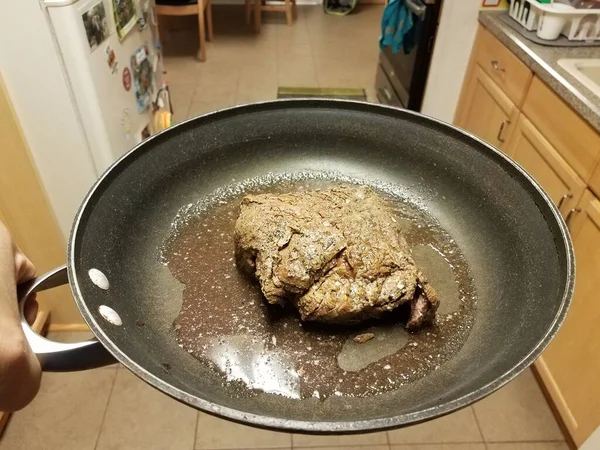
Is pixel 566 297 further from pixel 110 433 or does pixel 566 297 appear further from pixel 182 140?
pixel 110 433

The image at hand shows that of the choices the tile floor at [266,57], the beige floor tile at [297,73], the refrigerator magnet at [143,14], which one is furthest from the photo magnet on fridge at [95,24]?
the beige floor tile at [297,73]

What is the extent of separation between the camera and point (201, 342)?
63cm

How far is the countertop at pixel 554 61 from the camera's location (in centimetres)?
125

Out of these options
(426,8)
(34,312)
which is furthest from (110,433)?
(426,8)

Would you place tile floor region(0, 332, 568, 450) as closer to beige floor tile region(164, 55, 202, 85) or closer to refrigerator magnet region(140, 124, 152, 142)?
refrigerator magnet region(140, 124, 152, 142)

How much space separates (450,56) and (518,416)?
148 centimetres

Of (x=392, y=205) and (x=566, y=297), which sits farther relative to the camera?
(x=392, y=205)

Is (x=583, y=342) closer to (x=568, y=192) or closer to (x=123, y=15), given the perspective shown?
(x=568, y=192)

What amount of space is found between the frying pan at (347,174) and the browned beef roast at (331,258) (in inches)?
4.4

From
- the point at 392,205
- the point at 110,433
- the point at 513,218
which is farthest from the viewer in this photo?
the point at 110,433

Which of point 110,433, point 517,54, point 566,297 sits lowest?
point 110,433

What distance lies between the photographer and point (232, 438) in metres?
1.43

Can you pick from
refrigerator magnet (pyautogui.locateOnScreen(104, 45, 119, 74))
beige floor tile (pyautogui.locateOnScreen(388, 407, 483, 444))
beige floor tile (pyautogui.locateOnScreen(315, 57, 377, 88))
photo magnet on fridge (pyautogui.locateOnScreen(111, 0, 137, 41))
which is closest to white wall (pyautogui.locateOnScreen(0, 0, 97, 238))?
refrigerator magnet (pyautogui.locateOnScreen(104, 45, 119, 74))

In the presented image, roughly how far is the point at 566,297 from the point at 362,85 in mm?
2941
